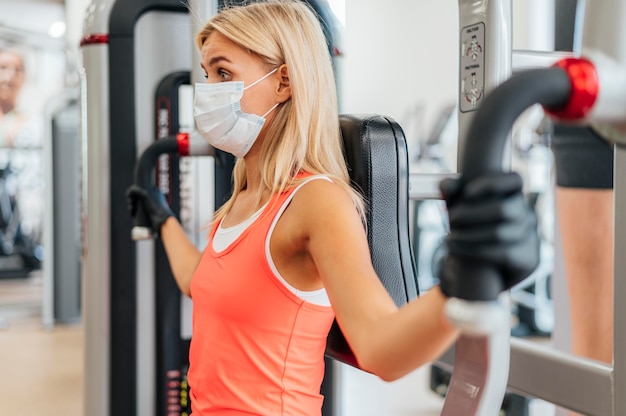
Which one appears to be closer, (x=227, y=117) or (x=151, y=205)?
(x=227, y=117)

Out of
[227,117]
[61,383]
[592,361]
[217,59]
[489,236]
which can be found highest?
[217,59]

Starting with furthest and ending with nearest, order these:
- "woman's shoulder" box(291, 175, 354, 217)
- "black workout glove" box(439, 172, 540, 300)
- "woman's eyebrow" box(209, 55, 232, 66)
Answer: "woman's eyebrow" box(209, 55, 232, 66)
"woman's shoulder" box(291, 175, 354, 217)
"black workout glove" box(439, 172, 540, 300)

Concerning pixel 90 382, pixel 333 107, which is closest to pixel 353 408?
pixel 90 382

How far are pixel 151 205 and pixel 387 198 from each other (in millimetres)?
923

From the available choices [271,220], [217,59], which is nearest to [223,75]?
[217,59]

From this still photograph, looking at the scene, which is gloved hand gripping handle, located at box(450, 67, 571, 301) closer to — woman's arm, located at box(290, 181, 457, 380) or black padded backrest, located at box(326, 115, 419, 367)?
woman's arm, located at box(290, 181, 457, 380)

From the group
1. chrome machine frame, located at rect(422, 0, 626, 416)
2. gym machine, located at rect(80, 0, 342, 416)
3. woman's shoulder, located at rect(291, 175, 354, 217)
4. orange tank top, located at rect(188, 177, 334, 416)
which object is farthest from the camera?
gym machine, located at rect(80, 0, 342, 416)

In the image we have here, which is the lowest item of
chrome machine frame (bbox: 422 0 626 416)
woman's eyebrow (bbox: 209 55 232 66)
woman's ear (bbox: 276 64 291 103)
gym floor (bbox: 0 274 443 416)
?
gym floor (bbox: 0 274 443 416)

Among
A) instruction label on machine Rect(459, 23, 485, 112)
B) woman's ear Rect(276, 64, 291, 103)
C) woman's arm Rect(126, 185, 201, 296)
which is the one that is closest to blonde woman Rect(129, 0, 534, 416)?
woman's ear Rect(276, 64, 291, 103)

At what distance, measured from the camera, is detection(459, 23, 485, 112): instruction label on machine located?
112cm

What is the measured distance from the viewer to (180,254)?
176 centimetres

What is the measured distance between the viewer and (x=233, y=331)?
1.22m

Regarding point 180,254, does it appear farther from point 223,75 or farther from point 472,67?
point 472,67

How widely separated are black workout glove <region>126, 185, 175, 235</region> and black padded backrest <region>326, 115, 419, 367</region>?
85cm
